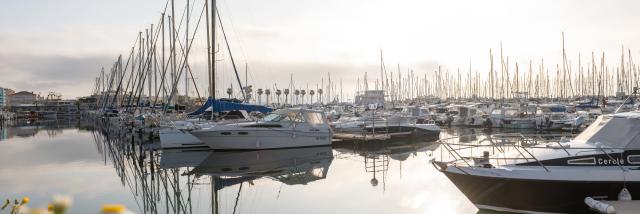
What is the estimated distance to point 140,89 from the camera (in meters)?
46.3

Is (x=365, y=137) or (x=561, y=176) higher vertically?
(x=561, y=176)

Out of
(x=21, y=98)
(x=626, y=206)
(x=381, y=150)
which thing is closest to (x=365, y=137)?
(x=381, y=150)

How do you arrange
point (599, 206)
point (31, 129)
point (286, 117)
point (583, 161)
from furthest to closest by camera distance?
1. point (31, 129)
2. point (286, 117)
3. point (583, 161)
4. point (599, 206)

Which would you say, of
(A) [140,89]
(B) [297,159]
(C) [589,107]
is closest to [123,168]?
(B) [297,159]

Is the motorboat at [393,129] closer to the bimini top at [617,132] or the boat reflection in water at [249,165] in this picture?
the boat reflection in water at [249,165]

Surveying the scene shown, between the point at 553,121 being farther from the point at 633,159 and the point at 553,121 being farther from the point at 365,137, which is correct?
the point at 633,159

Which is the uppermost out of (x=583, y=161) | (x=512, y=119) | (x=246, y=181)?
(x=583, y=161)

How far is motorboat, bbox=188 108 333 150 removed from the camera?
88.7 feet

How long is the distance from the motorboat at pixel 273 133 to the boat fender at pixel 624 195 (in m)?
18.8

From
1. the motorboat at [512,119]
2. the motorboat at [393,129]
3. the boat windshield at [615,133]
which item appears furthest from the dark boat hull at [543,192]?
the motorboat at [512,119]

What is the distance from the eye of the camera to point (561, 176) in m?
11.7

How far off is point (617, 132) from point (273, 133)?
714 inches

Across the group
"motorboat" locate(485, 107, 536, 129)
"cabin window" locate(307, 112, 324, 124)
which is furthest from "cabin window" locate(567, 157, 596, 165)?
"motorboat" locate(485, 107, 536, 129)

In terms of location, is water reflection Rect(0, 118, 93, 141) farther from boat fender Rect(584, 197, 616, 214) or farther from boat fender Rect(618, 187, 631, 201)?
boat fender Rect(618, 187, 631, 201)
